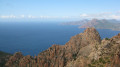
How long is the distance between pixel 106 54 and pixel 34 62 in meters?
29.9

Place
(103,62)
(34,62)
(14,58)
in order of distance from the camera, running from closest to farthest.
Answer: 1. (103,62)
2. (34,62)
3. (14,58)

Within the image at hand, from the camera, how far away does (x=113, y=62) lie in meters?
29.3

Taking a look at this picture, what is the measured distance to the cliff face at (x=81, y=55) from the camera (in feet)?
110

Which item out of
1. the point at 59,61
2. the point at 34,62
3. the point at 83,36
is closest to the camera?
the point at 59,61

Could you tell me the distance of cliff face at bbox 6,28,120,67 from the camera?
3359cm

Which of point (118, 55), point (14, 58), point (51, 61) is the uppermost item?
point (118, 55)

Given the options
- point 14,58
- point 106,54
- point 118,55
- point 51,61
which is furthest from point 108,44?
point 14,58

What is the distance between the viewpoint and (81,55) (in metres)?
48.2

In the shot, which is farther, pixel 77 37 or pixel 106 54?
pixel 77 37

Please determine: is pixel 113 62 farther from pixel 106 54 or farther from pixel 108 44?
pixel 108 44

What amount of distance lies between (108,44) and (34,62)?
3065cm

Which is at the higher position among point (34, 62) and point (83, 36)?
point (83, 36)

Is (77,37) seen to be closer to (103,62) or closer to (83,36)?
(83,36)

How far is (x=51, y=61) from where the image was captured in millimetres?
49125
